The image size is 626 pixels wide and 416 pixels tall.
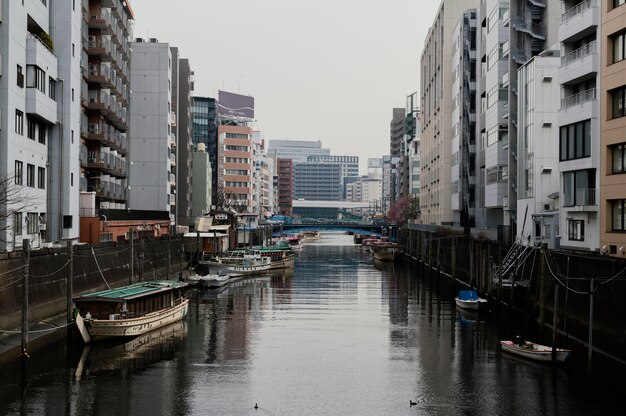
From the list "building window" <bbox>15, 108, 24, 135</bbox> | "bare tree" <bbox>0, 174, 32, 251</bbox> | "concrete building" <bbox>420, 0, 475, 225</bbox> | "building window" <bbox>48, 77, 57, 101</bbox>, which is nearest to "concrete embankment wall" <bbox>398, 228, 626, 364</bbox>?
"bare tree" <bbox>0, 174, 32, 251</bbox>

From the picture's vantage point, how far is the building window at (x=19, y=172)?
56.4 m

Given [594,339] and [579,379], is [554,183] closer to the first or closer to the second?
[594,339]

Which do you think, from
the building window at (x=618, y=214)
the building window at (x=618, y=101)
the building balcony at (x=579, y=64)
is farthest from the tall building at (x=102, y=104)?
the building window at (x=618, y=101)

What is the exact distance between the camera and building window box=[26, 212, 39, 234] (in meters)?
59.4

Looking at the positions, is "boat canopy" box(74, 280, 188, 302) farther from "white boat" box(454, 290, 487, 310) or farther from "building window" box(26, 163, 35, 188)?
"white boat" box(454, 290, 487, 310)

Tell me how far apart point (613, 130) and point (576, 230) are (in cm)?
1235

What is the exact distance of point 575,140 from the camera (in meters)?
57.5

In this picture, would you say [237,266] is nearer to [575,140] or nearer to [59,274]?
[59,274]

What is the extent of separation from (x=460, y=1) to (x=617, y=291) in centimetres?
10155

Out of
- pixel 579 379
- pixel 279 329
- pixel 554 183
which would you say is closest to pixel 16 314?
pixel 279 329

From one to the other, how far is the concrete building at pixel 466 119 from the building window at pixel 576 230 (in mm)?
48653

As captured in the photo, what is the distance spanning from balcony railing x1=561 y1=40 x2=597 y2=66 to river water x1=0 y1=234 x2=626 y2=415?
21.6m

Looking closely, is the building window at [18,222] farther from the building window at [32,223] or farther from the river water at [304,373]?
the river water at [304,373]

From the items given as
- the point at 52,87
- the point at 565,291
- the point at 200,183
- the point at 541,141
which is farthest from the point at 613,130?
the point at 200,183
